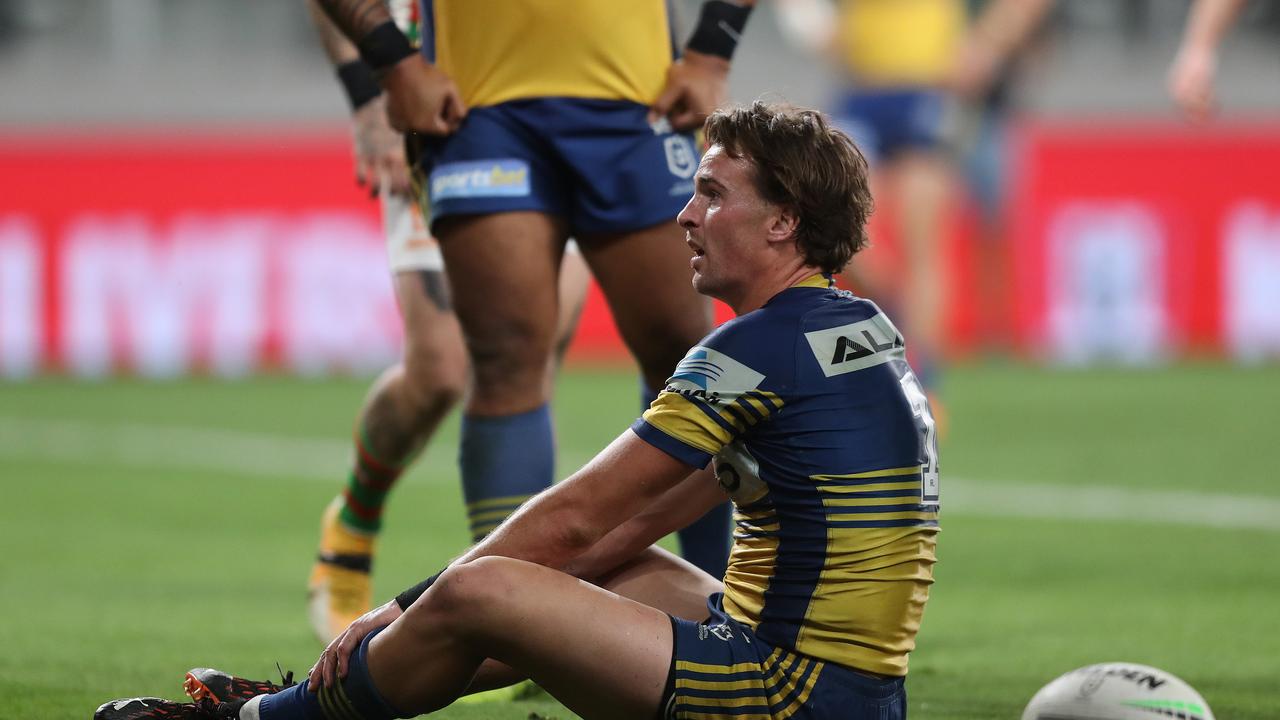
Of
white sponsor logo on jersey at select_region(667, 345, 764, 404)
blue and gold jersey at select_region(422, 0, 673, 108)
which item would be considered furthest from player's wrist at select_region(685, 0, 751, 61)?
white sponsor logo on jersey at select_region(667, 345, 764, 404)

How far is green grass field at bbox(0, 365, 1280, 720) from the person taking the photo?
4809mm

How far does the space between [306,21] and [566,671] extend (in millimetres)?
17475

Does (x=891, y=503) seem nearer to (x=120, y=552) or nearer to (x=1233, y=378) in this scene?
(x=120, y=552)

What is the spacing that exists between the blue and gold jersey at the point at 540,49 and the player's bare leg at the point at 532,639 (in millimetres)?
1368

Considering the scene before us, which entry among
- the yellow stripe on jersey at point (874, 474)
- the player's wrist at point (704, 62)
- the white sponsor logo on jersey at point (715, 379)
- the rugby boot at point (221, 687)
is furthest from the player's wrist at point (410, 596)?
the player's wrist at point (704, 62)

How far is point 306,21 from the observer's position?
65.4ft

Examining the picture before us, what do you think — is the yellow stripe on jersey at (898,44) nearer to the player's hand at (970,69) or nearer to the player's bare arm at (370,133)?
the player's hand at (970,69)

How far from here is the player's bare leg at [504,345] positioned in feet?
13.6

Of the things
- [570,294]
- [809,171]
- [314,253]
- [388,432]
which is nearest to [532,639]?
[809,171]

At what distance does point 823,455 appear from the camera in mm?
3211

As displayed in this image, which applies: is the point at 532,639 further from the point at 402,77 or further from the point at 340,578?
the point at 340,578

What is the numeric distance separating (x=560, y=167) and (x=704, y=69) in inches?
16.0

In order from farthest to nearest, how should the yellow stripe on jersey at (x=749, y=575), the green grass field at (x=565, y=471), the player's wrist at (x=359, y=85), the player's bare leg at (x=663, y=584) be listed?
1. the player's wrist at (x=359, y=85)
2. the green grass field at (x=565, y=471)
3. the player's bare leg at (x=663, y=584)
4. the yellow stripe on jersey at (x=749, y=575)

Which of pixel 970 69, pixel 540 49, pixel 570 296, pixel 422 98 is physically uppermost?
pixel 970 69
